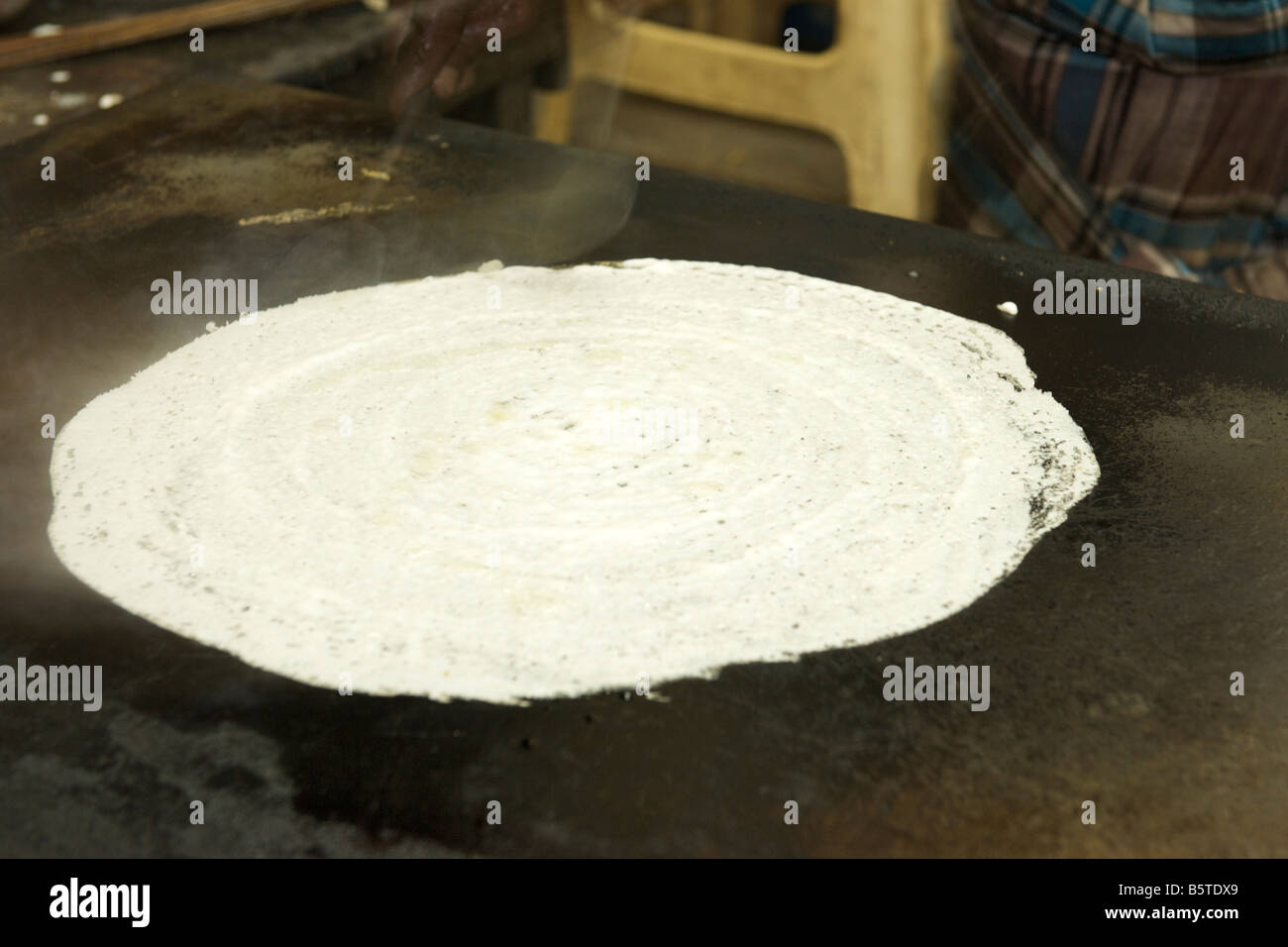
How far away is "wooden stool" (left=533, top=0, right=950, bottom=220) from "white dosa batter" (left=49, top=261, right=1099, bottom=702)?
0.80 meters

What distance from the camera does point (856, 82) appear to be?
80.4 inches

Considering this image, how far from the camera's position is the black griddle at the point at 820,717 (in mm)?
699

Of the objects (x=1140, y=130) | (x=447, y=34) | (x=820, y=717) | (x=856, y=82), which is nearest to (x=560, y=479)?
(x=820, y=717)

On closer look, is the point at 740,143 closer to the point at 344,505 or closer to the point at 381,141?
the point at 381,141

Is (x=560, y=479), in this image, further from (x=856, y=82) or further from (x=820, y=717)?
(x=856, y=82)

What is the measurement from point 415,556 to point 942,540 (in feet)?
1.26

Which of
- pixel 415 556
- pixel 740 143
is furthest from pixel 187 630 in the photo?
pixel 740 143

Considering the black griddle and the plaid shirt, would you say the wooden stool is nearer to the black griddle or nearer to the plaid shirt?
the plaid shirt

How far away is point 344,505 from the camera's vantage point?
3.14ft

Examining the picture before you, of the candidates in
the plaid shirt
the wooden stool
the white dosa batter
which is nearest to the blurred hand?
the white dosa batter

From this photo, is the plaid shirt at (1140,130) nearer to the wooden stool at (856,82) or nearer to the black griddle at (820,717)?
the wooden stool at (856,82)

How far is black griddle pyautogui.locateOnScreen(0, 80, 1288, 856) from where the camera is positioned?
699 millimetres

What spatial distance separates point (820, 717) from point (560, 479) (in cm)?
32
